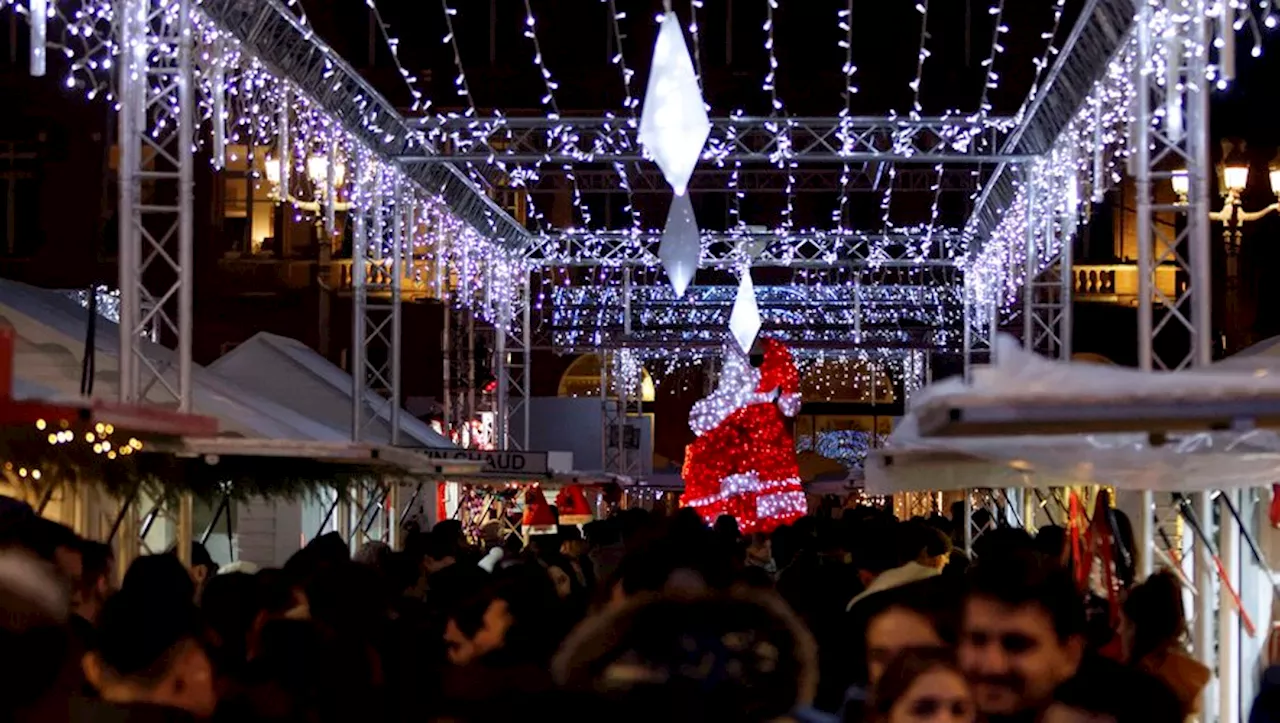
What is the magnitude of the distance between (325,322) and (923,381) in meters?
12.2

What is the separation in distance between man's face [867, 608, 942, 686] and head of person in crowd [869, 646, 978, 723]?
3.51ft

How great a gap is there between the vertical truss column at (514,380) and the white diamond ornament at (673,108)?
69.7ft

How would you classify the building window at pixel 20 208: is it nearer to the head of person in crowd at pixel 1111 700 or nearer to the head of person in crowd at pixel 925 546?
the head of person in crowd at pixel 925 546

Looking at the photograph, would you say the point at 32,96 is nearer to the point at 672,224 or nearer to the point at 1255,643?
the point at 672,224

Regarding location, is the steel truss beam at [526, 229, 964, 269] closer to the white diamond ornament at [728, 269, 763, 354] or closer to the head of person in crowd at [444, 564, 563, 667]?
the white diamond ornament at [728, 269, 763, 354]

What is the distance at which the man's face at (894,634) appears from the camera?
22.2 ft

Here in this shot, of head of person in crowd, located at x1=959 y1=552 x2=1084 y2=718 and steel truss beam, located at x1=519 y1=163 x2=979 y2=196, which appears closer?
head of person in crowd, located at x1=959 y1=552 x2=1084 y2=718

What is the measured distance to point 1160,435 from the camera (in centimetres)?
778

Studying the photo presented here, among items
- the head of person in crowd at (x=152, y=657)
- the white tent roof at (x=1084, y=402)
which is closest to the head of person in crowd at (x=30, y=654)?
the head of person in crowd at (x=152, y=657)

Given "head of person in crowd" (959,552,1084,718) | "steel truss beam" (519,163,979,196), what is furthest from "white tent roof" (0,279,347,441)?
"steel truss beam" (519,163,979,196)

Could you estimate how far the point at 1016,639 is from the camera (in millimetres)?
7234

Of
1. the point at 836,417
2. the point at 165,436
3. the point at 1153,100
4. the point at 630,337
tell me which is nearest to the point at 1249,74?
the point at 630,337

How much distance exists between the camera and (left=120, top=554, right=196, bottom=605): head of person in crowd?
23.6 ft

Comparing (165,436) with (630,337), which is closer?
(165,436)
